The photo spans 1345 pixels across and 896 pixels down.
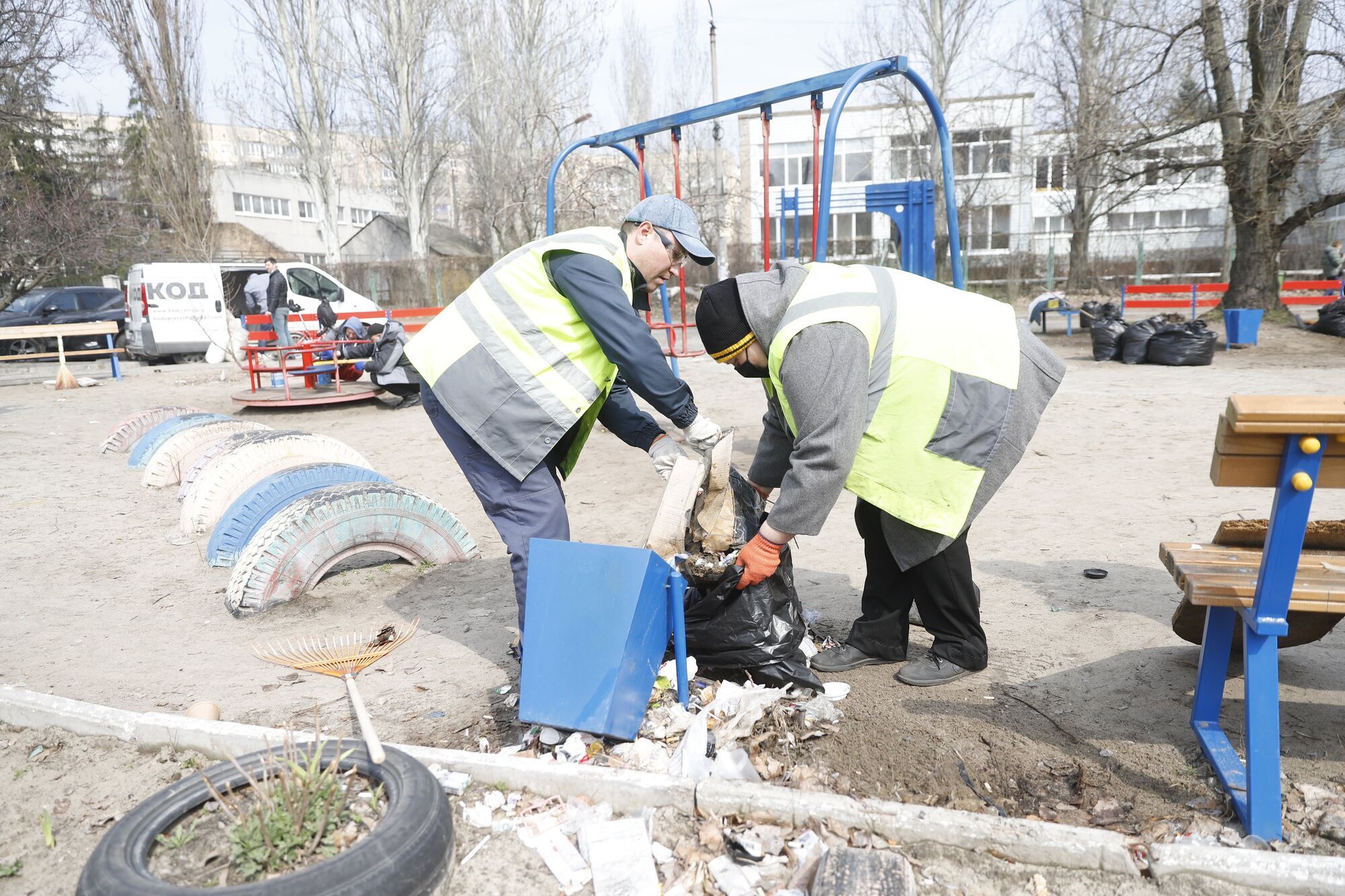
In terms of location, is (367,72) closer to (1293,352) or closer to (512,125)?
(512,125)

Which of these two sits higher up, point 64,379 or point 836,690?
point 64,379

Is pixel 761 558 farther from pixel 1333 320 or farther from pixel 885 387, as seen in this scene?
pixel 1333 320

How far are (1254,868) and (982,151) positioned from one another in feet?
111

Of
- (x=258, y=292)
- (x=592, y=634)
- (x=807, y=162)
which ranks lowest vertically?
(x=592, y=634)

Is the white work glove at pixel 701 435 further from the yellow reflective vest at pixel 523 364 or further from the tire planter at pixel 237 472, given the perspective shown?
the tire planter at pixel 237 472

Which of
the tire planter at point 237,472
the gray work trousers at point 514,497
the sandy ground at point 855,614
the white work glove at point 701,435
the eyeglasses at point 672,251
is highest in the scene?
the eyeglasses at point 672,251

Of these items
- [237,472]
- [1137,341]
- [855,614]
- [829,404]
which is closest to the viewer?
[829,404]

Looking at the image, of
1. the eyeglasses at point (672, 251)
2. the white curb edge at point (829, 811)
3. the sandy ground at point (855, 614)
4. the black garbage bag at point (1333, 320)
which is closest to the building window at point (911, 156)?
the black garbage bag at point (1333, 320)

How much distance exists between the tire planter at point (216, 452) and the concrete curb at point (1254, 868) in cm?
511

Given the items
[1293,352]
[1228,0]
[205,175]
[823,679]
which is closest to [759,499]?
[823,679]

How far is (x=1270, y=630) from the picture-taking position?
80.9 inches

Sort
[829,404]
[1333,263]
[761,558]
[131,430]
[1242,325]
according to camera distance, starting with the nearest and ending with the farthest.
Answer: [829,404] → [761,558] → [131,430] → [1242,325] → [1333,263]

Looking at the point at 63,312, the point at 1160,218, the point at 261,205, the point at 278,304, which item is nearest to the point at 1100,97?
the point at 278,304

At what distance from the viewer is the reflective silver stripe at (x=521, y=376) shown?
286 cm
